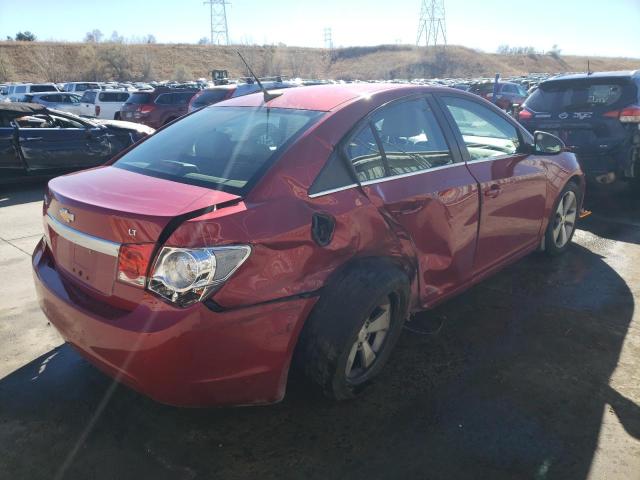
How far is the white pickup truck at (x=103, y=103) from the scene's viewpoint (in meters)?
19.0

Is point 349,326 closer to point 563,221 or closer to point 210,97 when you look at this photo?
point 563,221

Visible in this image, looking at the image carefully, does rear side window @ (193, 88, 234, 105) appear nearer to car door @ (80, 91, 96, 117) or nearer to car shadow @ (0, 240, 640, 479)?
car door @ (80, 91, 96, 117)

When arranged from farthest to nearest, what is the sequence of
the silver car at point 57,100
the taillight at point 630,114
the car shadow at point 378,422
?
the silver car at point 57,100 < the taillight at point 630,114 < the car shadow at point 378,422

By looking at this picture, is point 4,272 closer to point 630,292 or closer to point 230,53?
point 630,292

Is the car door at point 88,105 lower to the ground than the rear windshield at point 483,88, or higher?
lower

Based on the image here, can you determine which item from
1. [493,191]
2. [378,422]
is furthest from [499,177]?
[378,422]

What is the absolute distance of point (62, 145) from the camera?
8.30 meters

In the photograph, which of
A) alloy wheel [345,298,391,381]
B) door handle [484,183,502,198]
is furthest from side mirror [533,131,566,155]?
alloy wheel [345,298,391,381]

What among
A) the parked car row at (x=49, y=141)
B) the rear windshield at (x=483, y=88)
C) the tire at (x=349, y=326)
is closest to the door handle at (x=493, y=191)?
the tire at (x=349, y=326)

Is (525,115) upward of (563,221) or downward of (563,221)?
upward

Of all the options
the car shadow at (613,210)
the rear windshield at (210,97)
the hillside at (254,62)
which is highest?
the hillside at (254,62)

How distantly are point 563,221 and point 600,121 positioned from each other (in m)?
2.63

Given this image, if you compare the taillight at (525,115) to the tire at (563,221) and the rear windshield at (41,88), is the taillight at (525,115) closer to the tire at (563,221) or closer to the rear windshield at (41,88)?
the tire at (563,221)

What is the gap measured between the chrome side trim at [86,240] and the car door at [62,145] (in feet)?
21.2
